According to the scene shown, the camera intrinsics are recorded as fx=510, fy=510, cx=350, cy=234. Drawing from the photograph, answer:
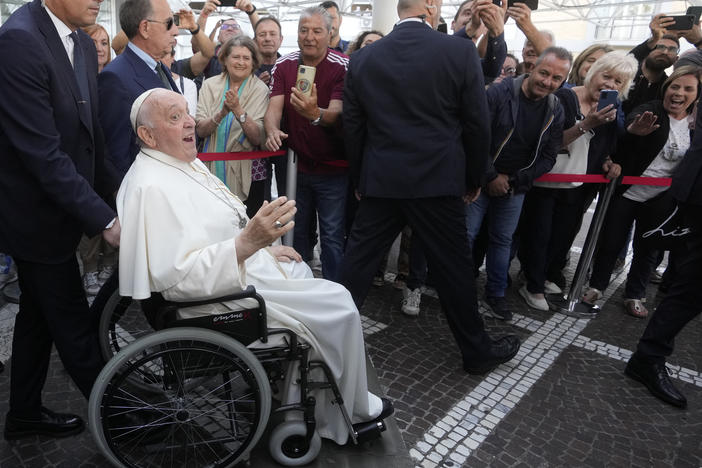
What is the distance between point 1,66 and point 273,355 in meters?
1.42

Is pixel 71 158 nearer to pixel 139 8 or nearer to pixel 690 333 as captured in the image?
pixel 139 8

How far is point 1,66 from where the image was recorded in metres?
1.76

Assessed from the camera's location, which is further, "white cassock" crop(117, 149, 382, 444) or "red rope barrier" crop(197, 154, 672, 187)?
"red rope barrier" crop(197, 154, 672, 187)

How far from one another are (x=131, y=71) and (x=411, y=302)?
2413 mm

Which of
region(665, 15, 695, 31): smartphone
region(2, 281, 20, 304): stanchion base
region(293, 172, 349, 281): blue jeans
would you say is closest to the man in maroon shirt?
region(293, 172, 349, 281): blue jeans

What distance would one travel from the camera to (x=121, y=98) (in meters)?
2.55

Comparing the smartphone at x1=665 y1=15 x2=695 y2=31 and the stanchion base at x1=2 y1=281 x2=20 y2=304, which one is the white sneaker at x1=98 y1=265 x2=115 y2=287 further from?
the smartphone at x1=665 y1=15 x2=695 y2=31

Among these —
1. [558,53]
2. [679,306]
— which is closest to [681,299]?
[679,306]

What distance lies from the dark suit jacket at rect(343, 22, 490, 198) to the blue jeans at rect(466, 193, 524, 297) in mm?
957

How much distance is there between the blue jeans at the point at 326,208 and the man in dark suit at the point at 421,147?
662 millimetres

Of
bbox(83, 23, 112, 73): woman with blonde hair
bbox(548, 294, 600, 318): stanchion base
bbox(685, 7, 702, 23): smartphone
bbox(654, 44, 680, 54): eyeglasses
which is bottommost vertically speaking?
bbox(548, 294, 600, 318): stanchion base

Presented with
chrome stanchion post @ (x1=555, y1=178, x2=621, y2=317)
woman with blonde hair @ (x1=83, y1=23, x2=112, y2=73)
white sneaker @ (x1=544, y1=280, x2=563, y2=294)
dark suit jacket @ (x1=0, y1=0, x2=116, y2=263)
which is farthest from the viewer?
white sneaker @ (x1=544, y1=280, x2=563, y2=294)

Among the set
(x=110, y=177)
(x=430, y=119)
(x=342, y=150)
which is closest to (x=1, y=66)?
(x=110, y=177)

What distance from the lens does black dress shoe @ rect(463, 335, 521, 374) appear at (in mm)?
3051
